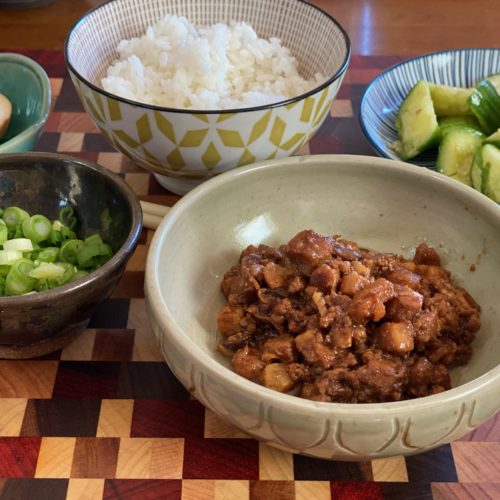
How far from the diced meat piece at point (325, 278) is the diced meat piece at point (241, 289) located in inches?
5.7

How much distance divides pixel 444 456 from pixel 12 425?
3.15 ft

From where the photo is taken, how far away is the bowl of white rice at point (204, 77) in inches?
73.1

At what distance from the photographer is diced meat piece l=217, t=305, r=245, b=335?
1.59m

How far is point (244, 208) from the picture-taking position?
6.09 feet

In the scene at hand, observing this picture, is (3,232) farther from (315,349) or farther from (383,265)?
(383,265)

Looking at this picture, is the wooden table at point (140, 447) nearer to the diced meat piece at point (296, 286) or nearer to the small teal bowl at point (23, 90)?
the diced meat piece at point (296, 286)

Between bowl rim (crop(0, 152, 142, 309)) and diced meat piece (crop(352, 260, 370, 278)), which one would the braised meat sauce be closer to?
diced meat piece (crop(352, 260, 370, 278))

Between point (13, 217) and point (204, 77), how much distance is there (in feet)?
2.33

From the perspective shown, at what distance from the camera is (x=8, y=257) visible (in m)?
1.63

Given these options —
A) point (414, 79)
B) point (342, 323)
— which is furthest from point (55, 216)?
point (414, 79)

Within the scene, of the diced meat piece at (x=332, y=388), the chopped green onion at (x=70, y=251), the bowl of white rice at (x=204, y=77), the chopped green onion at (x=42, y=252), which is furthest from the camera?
the bowl of white rice at (x=204, y=77)

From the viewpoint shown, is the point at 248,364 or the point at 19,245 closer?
the point at 248,364

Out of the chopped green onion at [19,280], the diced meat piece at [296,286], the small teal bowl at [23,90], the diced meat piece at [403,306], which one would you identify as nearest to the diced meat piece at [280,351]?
the diced meat piece at [296,286]

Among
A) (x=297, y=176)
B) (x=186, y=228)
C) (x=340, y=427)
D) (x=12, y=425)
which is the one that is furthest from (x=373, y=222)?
(x=12, y=425)
